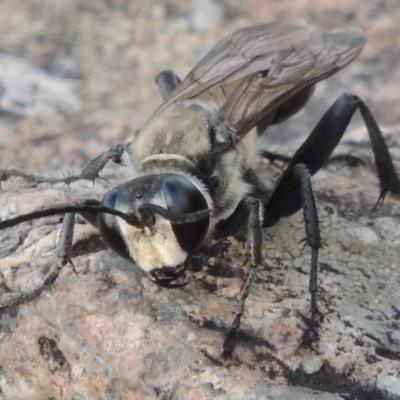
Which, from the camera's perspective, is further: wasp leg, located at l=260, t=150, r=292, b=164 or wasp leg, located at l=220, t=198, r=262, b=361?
wasp leg, located at l=260, t=150, r=292, b=164

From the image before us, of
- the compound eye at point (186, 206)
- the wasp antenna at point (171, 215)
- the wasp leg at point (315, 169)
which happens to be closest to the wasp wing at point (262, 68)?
the wasp leg at point (315, 169)

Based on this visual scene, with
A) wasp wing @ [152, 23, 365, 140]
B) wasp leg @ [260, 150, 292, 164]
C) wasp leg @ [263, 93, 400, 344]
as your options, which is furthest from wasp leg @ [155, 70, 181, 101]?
wasp leg @ [263, 93, 400, 344]

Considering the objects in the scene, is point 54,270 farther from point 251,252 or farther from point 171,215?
point 251,252

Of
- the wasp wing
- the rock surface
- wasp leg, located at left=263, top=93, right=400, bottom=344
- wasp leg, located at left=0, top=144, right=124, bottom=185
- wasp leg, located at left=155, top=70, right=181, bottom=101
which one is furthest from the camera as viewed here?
wasp leg, located at left=155, top=70, right=181, bottom=101

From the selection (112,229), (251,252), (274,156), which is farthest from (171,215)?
(274,156)

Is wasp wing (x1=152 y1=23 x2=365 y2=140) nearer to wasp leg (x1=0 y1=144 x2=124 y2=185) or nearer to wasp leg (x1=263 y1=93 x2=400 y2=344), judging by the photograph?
wasp leg (x1=263 y1=93 x2=400 y2=344)

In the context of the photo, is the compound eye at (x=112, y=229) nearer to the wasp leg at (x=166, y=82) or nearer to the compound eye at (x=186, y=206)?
the compound eye at (x=186, y=206)
